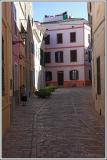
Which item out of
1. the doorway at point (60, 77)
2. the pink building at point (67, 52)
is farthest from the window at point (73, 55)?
the doorway at point (60, 77)

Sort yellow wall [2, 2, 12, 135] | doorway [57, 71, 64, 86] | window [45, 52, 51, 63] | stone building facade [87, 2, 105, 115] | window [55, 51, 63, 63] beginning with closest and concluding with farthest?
1. yellow wall [2, 2, 12, 135]
2. stone building facade [87, 2, 105, 115]
3. doorway [57, 71, 64, 86]
4. window [55, 51, 63, 63]
5. window [45, 52, 51, 63]

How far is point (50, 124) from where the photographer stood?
12.8 metres

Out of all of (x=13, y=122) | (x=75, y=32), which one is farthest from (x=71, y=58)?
(x=13, y=122)

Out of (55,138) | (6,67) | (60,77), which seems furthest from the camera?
(60,77)

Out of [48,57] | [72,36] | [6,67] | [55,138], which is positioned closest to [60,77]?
[48,57]

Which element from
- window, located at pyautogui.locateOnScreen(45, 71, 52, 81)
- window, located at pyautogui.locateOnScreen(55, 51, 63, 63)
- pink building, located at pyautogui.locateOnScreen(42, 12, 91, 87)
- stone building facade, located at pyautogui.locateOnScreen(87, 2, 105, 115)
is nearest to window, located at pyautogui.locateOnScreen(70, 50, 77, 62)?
pink building, located at pyautogui.locateOnScreen(42, 12, 91, 87)

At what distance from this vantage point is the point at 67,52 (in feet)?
160

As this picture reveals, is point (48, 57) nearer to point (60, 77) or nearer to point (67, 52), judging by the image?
point (67, 52)

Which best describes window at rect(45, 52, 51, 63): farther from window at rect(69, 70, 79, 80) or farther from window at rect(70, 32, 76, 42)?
window at rect(70, 32, 76, 42)

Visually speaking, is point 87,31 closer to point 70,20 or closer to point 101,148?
point 70,20

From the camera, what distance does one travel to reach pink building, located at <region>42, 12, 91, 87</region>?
4797 centimetres

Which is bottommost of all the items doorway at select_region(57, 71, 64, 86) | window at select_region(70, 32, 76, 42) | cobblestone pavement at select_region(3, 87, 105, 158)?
cobblestone pavement at select_region(3, 87, 105, 158)

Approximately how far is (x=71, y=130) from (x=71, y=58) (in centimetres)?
3767

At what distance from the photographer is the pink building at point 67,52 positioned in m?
48.0
